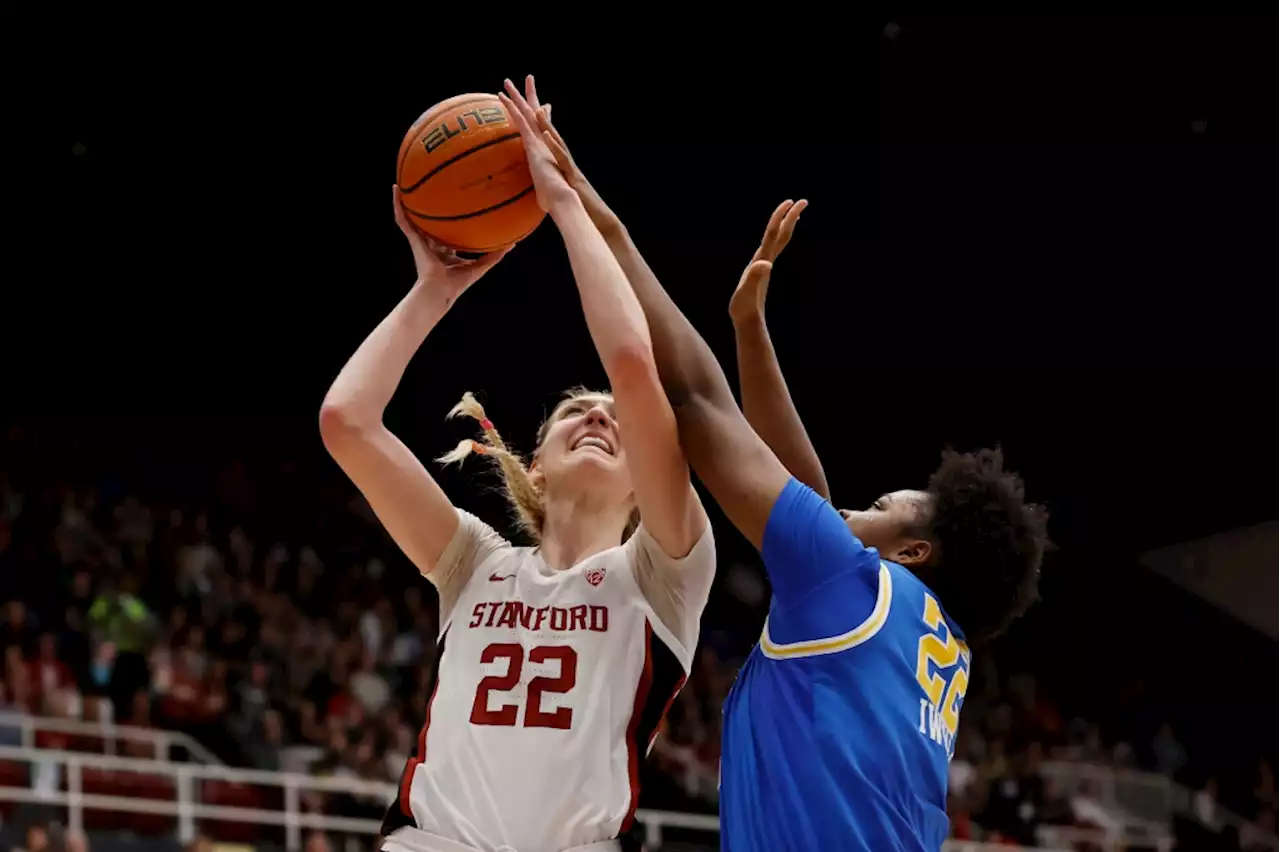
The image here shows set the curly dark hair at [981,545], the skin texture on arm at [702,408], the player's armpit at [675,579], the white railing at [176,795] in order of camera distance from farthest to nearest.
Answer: the white railing at [176,795], the player's armpit at [675,579], the curly dark hair at [981,545], the skin texture on arm at [702,408]

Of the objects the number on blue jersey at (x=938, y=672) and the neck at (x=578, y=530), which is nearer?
the number on blue jersey at (x=938, y=672)

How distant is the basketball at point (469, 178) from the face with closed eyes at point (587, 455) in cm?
Answer: 43

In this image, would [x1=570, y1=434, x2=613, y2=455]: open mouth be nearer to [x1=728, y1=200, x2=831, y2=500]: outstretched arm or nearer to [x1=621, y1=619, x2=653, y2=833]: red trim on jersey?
[x1=728, y1=200, x2=831, y2=500]: outstretched arm

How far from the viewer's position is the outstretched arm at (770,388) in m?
3.61

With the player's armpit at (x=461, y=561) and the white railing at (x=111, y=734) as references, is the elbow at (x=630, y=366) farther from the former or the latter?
the white railing at (x=111, y=734)

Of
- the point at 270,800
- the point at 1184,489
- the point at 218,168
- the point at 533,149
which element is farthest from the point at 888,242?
the point at 533,149

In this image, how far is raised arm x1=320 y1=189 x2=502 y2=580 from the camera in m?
3.41

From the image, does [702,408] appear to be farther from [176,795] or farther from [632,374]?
[176,795]

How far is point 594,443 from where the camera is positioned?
3592mm

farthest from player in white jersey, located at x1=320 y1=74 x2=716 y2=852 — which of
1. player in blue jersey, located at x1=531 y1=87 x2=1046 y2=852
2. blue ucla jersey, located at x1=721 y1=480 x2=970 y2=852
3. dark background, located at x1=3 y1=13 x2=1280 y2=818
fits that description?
dark background, located at x1=3 y1=13 x2=1280 y2=818

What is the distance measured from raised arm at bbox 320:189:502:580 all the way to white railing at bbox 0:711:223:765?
21.5ft

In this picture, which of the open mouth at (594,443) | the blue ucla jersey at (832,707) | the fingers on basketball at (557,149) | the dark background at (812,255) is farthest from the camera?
the dark background at (812,255)

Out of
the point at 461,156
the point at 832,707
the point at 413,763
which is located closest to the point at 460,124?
the point at 461,156

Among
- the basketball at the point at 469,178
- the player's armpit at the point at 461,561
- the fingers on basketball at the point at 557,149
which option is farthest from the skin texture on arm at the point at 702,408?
the player's armpit at the point at 461,561
